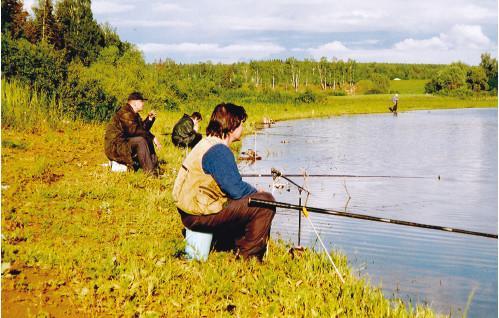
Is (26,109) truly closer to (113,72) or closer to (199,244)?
(199,244)

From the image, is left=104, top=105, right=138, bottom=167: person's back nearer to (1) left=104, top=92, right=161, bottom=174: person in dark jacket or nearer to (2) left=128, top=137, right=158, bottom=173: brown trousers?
(1) left=104, top=92, right=161, bottom=174: person in dark jacket

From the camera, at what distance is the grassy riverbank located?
464 centimetres

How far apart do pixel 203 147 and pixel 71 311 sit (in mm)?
1977

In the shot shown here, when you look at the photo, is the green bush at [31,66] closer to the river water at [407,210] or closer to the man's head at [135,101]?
the river water at [407,210]

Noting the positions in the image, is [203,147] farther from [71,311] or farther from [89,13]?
[89,13]

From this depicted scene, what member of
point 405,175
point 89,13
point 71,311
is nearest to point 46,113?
Result: point 405,175

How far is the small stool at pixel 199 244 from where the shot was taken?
5.69 metres

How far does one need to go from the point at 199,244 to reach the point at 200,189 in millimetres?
596

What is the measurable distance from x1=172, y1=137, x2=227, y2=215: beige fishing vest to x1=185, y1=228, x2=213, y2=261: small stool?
280 mm

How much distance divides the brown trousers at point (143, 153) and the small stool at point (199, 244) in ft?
14.3

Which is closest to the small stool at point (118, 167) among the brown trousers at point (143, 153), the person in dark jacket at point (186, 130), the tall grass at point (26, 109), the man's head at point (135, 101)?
the brown trousers at point (143, 153)

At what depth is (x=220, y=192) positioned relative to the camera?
18.4ft

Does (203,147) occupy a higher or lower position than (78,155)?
higher

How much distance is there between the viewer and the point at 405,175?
49.4 feet
